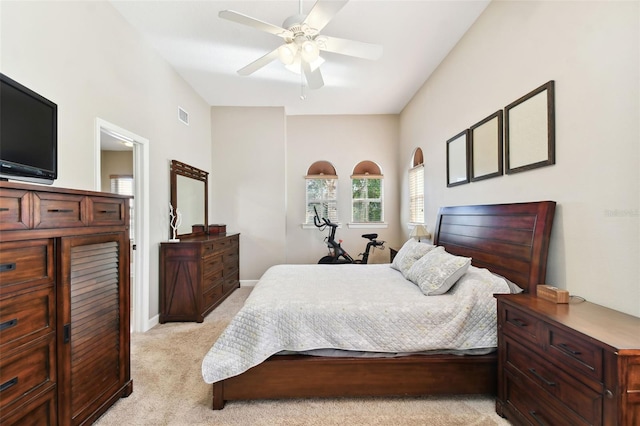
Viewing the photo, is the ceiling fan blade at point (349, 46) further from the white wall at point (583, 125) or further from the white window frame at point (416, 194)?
the white window frame at point (416, 194)

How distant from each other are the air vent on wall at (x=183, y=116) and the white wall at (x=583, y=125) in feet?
12.3

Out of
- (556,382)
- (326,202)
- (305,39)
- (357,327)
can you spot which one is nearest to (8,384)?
(357,327)

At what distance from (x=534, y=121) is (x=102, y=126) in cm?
351

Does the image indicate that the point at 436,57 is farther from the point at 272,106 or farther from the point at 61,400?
the point at 61,400

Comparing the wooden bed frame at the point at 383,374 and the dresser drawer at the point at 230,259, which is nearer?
the wooden bed frame at the point at 383,374

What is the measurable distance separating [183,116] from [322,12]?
9.54 feet

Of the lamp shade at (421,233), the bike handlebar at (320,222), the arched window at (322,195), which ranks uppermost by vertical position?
the arched window at (322,195)

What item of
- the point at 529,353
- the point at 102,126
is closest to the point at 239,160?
the point at 102,126

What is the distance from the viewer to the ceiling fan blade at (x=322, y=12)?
5.81 feet

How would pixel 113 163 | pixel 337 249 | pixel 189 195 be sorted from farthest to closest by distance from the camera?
pixel 113 163
pixel 337 249
pixel 189 195

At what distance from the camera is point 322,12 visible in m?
1.87

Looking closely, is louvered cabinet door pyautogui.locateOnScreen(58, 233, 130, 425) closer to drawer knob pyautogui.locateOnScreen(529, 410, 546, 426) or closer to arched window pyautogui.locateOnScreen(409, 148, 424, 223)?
drawer knob pyautogui.locateOnScreen(529, 410, 546, 426)

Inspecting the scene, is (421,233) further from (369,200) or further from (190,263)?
(190,263)

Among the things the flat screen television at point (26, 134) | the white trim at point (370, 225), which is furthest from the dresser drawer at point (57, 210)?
the white trim at point (370, 225)
